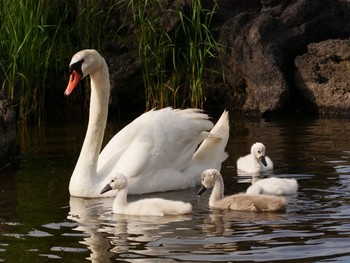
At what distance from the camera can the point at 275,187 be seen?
9.62m

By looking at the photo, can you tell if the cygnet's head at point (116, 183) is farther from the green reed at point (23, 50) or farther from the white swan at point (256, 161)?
the green reed at point (23, 50)

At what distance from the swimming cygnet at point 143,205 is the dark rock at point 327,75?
23.0 feet

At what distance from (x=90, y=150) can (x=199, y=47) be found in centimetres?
580

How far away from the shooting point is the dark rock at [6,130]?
11875mm

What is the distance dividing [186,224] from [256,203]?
0.68 m

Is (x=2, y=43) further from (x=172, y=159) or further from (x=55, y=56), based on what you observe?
(x=172, y=159)

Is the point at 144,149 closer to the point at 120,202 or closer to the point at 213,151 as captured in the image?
the point at 213,151

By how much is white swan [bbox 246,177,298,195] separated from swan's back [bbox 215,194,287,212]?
0.55m

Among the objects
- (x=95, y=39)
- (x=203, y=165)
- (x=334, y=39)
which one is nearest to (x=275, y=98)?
(x=334, y=39)

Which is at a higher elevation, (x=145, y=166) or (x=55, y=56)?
(x=55, y=56)

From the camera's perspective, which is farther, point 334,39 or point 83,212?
point 334,39

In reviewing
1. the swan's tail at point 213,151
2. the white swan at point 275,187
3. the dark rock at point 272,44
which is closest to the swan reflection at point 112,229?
the white swan at point 275,187

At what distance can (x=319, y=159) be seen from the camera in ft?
38.0

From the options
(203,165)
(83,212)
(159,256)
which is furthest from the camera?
(203,165)
